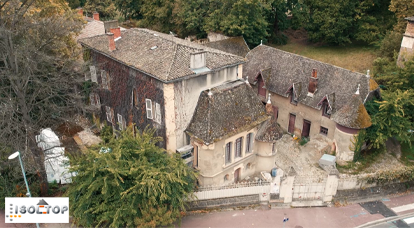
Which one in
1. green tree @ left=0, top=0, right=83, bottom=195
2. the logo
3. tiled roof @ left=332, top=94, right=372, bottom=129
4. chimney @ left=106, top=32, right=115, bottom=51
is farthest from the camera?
chimney @ left=106, top=32, right=115, bottom=51

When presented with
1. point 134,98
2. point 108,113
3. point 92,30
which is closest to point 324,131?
point 134,98

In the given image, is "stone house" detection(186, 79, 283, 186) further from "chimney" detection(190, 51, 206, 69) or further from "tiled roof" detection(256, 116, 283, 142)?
"chimney" detection(190, 51, 206, 69)

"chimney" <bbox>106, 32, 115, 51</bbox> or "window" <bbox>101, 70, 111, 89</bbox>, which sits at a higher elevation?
"chimney" <bbox>106, 32, 115, 51</bbox>

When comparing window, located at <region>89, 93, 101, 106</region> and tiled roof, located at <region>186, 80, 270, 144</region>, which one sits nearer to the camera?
tiled roof, located at <region>186, 80, 270, 144</region>

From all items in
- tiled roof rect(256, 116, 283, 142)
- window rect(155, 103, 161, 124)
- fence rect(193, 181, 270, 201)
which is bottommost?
fence rect(193, 181, 270, 201)

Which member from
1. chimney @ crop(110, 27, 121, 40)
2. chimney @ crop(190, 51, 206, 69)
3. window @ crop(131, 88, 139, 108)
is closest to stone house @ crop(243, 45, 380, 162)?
chimney @ crop(190, 51, 206, 69)

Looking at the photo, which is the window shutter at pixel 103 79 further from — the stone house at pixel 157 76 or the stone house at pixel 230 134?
the stone house at pixel 230 134

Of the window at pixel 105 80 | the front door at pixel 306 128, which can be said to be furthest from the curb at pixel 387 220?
the window at pixel 105 80

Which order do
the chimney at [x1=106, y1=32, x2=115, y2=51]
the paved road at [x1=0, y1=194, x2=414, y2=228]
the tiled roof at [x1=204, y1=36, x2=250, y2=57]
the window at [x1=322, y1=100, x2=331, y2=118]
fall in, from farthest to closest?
the tiled roof at [x1=204, y1=36, x2=250, y2=57], the window at [x1=322, y1=100, x2=331, y2=118], the chimney at [x1=106, y1=32, x2=115, y2=51], the paved road at [x1=0, y1=194, x2=414, y2=228]

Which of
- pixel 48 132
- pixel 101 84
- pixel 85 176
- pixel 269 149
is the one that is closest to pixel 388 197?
pixel 269 149
